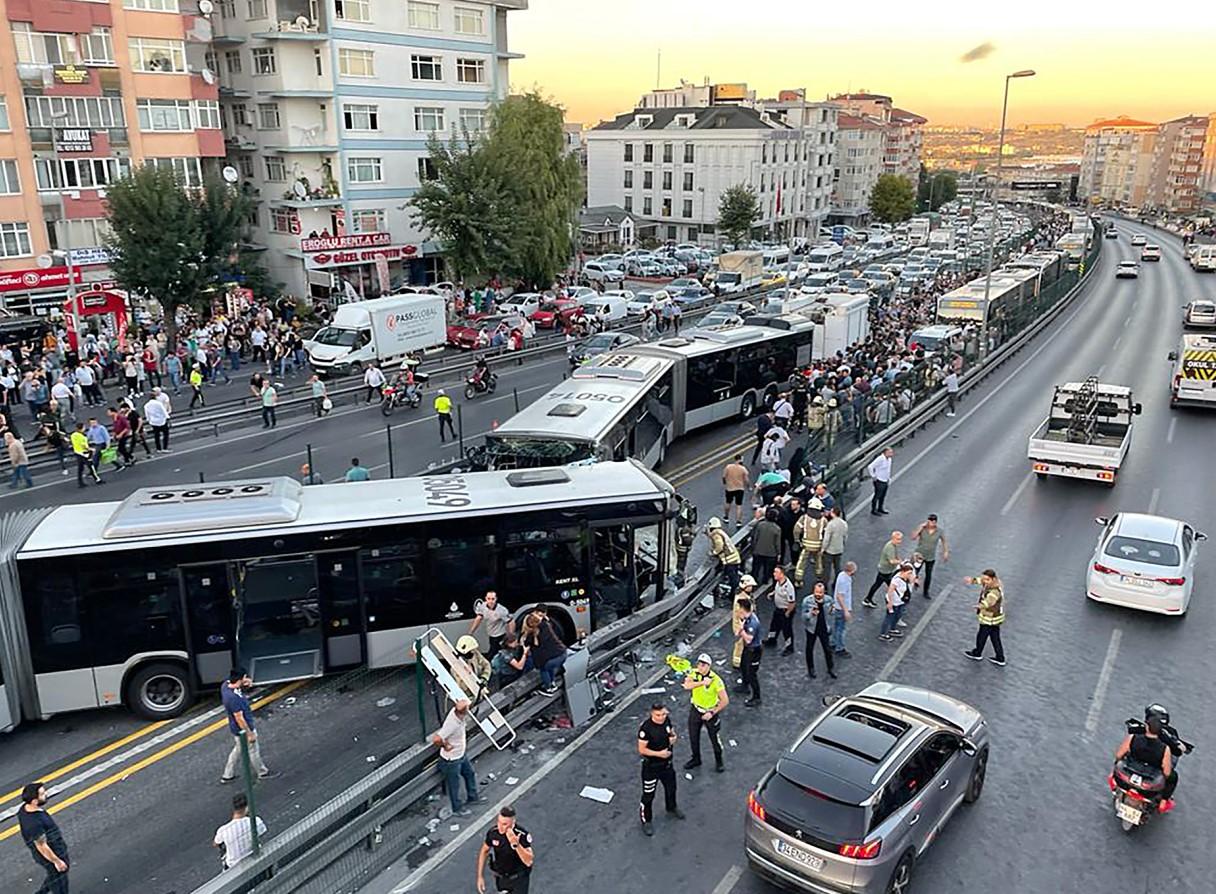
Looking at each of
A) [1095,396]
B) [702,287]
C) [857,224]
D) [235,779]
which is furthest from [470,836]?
[857,224]

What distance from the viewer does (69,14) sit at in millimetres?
38188

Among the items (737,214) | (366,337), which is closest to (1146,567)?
(366,337)

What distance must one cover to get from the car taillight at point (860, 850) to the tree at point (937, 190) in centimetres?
15507

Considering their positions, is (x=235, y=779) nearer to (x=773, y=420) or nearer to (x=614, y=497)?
(x=614, y=497)

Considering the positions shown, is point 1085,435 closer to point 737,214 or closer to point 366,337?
point 366,337

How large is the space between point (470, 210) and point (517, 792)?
38384mm

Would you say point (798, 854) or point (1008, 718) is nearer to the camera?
point (798, 854)

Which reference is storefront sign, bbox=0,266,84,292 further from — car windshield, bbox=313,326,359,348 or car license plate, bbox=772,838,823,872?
car license plate, bbox=772,838,823,872

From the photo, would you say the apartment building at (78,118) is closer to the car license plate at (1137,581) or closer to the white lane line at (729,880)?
the white lane line at (729,880)

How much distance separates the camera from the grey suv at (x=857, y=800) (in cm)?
833

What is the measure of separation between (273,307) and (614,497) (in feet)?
127

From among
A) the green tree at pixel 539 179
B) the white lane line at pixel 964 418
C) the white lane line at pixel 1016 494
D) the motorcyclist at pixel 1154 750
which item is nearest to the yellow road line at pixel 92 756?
the motorcyclist at pixel 1154 750

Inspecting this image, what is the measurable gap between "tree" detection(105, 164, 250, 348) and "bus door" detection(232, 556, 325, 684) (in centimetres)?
2832

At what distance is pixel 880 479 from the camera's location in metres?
19.9
